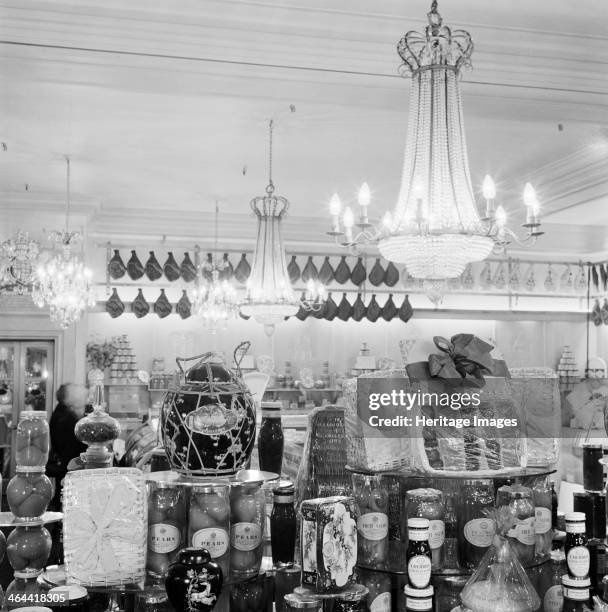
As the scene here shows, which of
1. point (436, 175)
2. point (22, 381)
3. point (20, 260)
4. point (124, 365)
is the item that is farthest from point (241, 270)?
point (436, 175)

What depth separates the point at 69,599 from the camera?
1.78 metres

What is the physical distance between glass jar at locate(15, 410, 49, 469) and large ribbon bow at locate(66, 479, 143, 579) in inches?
14.1

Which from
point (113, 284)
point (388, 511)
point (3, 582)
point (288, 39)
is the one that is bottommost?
point (3, 582)

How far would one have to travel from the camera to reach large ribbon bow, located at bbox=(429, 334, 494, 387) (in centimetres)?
223

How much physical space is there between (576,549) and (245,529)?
885mm

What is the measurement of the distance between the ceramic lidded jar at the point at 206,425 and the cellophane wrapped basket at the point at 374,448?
33cm

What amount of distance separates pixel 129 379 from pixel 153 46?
7.14m

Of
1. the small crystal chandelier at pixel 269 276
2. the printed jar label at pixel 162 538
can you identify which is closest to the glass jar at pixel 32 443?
the printed jar label at pixel 162 538

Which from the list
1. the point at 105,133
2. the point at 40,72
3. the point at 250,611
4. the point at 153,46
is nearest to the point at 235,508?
the point at 250,611

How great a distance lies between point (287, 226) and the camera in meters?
10.1

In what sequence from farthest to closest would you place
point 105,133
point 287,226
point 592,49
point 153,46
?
point 287,226 < point 105,133 < point 592,49 < point 153,46

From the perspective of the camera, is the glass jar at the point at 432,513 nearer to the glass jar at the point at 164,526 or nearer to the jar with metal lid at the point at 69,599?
the glass jar at the point at 164,526

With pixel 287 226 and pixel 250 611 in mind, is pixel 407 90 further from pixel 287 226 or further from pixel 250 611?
pixel 287 226

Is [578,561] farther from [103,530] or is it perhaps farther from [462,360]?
[103,530]
